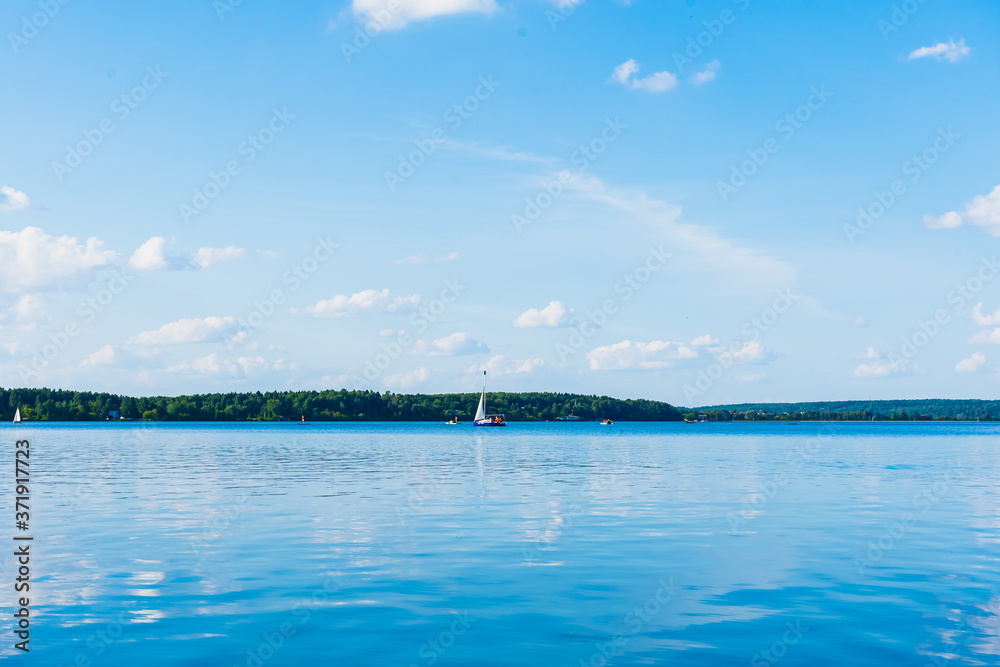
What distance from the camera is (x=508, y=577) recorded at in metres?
24.8

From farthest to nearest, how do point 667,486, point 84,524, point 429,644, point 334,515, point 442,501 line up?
point 667,486
point 442,501
point 334,515
point 84,524
point 429,644

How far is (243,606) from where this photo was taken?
21.0m

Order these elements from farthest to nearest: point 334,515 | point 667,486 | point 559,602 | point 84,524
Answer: point 667,486, point 334,515, point 84,524, point 559,602

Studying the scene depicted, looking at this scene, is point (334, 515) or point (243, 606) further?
point (334, 515)

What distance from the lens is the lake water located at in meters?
17.8

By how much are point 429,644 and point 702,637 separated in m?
6.05

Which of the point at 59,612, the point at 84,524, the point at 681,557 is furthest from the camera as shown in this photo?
the point at 84,524

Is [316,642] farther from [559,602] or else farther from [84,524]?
[84,524]

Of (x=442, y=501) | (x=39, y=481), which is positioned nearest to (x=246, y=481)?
(x=39, y=481)

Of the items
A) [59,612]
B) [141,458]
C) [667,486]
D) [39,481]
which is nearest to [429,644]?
[59,612]

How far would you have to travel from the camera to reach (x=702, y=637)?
60.5 ft

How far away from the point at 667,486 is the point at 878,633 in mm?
35735

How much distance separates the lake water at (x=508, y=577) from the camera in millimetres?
17812

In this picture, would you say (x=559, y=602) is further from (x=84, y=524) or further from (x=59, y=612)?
(x=84, y=524)
